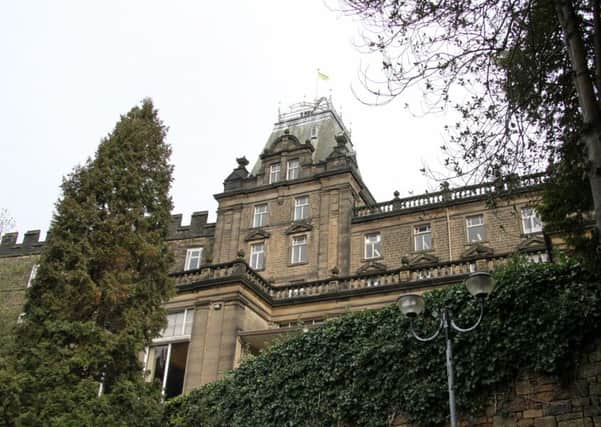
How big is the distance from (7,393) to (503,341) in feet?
37.6

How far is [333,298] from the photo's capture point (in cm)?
2961

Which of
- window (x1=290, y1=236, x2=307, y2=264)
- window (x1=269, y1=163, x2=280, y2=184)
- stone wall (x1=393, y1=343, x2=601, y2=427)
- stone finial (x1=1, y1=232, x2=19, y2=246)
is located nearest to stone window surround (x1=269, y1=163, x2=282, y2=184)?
window (x1=269, y1=163, x2=280, y2=184)

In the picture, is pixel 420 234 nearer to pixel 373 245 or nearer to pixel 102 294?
pixel 373 245

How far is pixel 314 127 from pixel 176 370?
71.1 feet

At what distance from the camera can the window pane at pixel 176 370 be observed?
26.1 metres

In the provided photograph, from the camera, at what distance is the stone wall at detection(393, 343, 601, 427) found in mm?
12680

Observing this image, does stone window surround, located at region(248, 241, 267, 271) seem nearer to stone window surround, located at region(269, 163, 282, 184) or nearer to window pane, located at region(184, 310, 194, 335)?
stone window surround, located at region(269, 163, 282, 184)

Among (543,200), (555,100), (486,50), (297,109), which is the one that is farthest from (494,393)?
(297,109)

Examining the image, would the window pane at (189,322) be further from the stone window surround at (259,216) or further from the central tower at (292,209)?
the stone window surround at (259,216)

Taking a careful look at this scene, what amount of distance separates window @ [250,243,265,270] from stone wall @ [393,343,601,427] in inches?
926

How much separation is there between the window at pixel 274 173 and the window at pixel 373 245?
7200 mm

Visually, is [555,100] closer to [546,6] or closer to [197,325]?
[546,6]

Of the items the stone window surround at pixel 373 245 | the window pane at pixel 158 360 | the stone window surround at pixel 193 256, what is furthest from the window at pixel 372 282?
the stone window surround at pixel 193 256

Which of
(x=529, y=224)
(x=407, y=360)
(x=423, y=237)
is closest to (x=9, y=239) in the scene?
(x=423, y=237)
